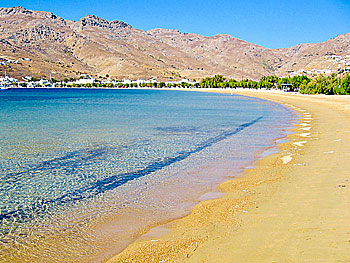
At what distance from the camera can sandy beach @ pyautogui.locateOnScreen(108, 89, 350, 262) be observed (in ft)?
13.0

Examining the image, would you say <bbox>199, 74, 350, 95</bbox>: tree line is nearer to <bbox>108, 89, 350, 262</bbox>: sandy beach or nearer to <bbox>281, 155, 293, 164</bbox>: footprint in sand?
<bbox>281, 155, 293, 164</bbox>: footprint in sand

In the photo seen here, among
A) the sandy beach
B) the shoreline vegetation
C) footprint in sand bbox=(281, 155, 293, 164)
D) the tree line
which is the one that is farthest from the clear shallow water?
the shoreline vegetation

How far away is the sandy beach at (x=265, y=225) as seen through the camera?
3.96 metres

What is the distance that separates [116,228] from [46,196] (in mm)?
2527

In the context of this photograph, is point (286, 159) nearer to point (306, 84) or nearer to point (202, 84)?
point (306, 84)

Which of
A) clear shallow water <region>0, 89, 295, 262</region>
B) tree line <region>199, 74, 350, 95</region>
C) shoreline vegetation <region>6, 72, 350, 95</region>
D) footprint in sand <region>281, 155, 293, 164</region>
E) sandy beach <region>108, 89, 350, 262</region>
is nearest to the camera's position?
sandy beach <region>108, 89, 350, 262</region>

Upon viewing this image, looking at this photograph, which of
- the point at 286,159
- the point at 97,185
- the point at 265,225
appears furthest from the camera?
the point at 286,159

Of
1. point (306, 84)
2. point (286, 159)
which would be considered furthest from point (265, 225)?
point (306, 84)

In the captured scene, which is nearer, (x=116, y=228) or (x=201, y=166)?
(x=116, y=228)

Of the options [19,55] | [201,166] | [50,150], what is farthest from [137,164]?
[19,55]

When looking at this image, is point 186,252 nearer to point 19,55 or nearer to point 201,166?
point 201,166

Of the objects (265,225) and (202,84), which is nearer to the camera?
(265,225)

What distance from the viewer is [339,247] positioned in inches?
152

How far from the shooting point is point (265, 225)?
4793 mm
